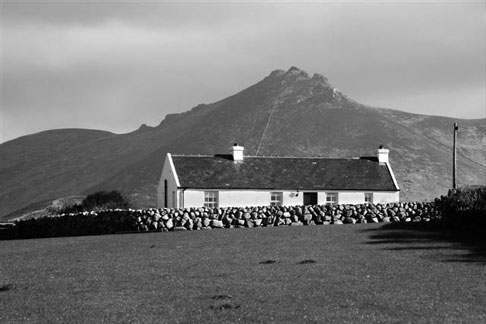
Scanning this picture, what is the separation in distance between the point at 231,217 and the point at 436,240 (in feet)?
61.2

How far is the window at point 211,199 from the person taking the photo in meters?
62.8

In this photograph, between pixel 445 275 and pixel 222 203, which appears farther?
pixel 222 203

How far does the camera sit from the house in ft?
207

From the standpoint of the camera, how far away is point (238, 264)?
28.9 m

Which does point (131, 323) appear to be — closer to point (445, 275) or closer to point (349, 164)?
point (445, 275)

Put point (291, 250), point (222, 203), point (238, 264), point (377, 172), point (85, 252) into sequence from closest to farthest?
point (238, 264) < point (291, 250) < point (85, 252) < point (222, 203) < point (377, 172)

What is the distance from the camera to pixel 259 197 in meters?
64.2

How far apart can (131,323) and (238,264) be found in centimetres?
1019

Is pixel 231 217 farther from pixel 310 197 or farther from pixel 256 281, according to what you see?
pixel 256 281

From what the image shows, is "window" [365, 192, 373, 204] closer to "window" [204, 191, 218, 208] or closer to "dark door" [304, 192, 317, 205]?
"dark door" [304, 192, 317, 205]

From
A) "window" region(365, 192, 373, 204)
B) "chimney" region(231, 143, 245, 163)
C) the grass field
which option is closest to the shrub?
"chimney" region(231, 143, 245, 163)

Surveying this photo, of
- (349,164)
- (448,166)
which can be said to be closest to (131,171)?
(448,166)

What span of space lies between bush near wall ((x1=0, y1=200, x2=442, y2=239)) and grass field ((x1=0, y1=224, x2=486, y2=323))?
12135 mm

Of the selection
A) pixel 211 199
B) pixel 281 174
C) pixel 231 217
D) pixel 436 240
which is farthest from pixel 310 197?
pixel 436 240
